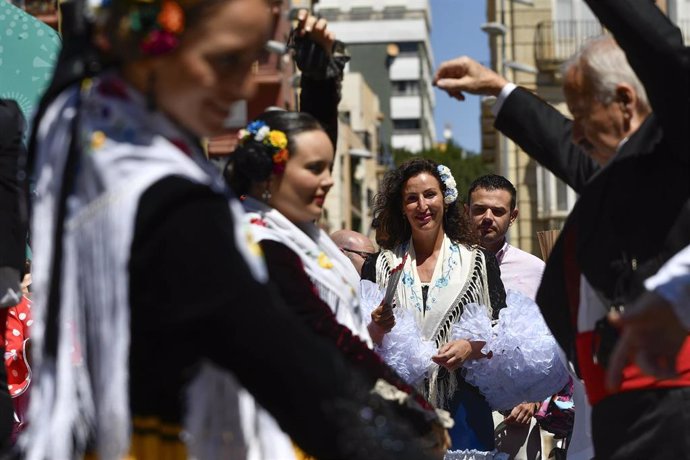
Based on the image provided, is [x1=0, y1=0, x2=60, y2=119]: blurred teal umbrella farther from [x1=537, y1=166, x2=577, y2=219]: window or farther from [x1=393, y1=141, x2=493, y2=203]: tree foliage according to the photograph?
[x1=393, y1=141, x2=493, y2=203]: tree foliage

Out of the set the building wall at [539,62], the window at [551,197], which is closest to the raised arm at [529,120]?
the building wall at [539,62]

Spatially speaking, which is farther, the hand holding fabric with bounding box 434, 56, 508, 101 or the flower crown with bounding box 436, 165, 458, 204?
the flower crown with bounding box 436, 165, 458, 204

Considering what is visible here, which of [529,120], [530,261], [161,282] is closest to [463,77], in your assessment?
[529,120]

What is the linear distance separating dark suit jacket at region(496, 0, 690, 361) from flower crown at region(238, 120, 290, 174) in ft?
→ 2.97

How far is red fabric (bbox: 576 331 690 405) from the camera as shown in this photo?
3.85 meters

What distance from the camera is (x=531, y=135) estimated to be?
441cm

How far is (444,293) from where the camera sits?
7.20 metres

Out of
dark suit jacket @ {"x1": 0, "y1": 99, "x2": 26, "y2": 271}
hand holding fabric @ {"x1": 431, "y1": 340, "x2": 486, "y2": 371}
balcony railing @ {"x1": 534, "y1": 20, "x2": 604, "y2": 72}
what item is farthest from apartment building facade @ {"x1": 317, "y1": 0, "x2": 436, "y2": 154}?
dark suit jacket @ {"x1": 0, "y1": 99, "x2": 26, "y2": 271}

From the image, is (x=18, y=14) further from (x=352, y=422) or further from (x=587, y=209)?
(x=352, y=422)

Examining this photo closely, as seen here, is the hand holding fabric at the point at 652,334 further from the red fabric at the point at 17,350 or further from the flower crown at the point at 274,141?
the red fabric at the point at 17,350

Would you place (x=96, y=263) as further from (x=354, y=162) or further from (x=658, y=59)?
(x=354, y=162)

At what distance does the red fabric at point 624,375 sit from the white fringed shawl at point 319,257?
81cm

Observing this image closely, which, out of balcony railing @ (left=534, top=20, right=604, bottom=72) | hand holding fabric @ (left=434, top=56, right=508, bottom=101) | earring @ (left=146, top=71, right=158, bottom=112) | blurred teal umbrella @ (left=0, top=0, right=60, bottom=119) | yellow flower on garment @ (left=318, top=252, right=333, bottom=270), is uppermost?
earring @ (left=146, top=71, right=158, bottom=112)

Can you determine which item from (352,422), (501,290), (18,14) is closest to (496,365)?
(501,290)
